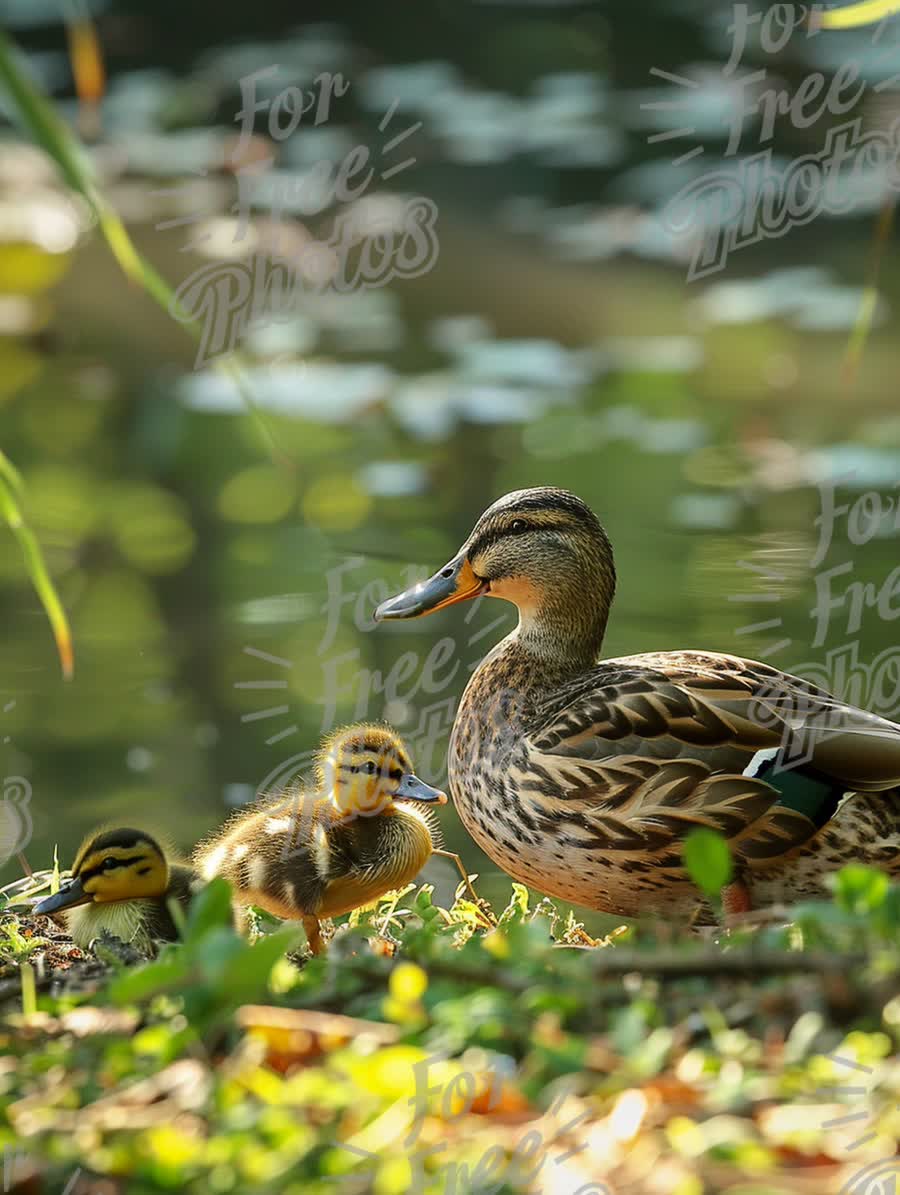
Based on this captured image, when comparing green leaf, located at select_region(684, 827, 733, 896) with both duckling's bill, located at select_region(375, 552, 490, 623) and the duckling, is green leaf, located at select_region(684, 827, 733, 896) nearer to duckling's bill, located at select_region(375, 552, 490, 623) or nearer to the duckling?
the duckling

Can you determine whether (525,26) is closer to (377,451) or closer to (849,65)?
(849,65)

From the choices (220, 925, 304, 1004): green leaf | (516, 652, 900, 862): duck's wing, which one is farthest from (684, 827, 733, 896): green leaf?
(516, 652, 900, 862): duck's wing

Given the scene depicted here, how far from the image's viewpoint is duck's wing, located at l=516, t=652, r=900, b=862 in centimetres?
344

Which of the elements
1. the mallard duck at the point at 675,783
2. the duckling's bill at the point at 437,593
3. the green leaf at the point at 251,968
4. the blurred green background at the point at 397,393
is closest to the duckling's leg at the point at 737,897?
the mallard duck at the point at 675,783

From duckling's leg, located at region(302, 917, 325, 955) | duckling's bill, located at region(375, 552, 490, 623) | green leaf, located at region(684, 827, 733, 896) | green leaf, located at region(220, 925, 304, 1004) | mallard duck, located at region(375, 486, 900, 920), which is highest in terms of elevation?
green leaf, located at region(684, 827, 733, 896)

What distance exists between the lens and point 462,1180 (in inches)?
69.8

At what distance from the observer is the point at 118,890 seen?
3.42 metres

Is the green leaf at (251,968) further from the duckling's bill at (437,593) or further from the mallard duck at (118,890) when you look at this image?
the duckling's bill at (437,593)

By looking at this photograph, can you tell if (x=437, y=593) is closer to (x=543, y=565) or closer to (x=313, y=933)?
(x=543, y=565)

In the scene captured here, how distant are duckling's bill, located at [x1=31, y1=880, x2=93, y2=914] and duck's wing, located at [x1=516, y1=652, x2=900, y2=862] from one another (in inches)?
35.9

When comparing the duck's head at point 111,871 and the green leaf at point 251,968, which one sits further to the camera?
the duck's head at point 111,871

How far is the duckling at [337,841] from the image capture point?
12.4 ft

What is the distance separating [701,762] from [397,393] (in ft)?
18.3

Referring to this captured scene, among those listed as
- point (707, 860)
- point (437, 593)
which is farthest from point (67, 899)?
point (707, 860)
